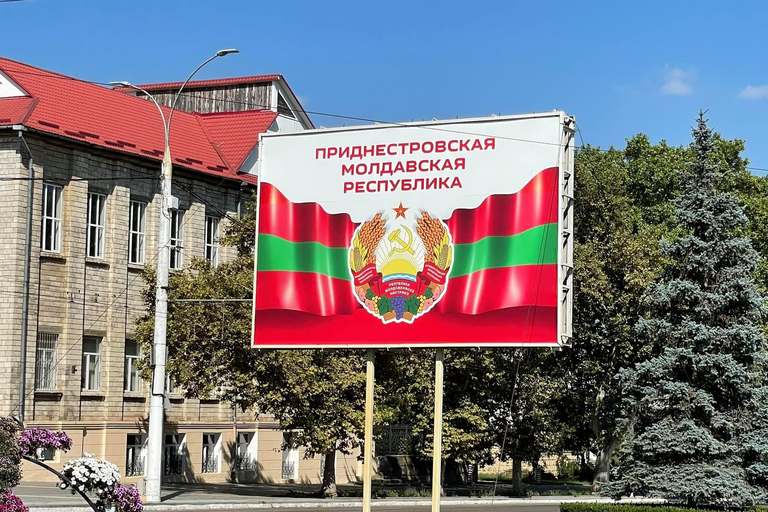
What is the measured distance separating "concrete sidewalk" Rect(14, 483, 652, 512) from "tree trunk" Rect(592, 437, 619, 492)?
325cm

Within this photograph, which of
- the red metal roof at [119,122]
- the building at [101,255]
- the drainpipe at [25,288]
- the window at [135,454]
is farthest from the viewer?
the window at [135,454]

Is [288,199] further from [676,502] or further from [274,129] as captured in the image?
[274,129]

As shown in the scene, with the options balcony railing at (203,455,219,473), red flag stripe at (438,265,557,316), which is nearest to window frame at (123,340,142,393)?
balcony railing at (203,455,219,473)

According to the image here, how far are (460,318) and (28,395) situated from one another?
21.3 m

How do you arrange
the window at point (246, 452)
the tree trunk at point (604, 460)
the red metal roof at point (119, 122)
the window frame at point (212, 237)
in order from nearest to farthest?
the red metal roof at point (119, 122) → the window frame at point (212, 237) → the tree trunk at point (604, 460) → the window at point (246, 452)

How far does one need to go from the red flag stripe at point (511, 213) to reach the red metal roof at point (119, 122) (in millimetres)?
21202

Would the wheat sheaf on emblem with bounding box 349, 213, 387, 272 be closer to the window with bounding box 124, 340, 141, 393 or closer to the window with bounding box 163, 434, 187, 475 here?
the window with bounding box 124, 340, 141, 393

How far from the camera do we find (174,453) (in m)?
45.4

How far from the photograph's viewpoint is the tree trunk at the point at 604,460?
47844mm

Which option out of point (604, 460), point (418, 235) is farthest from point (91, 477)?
point (604, 460)

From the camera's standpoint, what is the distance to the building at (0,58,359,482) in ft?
128

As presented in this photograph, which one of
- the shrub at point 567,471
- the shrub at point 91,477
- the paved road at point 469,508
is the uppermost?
the shrub at point 91,477

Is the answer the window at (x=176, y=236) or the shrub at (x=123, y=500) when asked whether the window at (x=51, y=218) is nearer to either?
the window at (x=176, y=236)

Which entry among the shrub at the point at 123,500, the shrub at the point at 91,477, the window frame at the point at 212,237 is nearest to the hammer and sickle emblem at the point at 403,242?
the shrub at the point at 123,500
